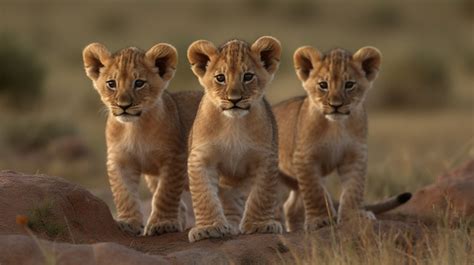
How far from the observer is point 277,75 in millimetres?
29625

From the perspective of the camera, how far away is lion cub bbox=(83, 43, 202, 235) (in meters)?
8.07

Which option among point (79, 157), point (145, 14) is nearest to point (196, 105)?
point (79, 157)

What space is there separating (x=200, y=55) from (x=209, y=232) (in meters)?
1.40

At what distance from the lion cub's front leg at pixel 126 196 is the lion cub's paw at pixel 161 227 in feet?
0.29

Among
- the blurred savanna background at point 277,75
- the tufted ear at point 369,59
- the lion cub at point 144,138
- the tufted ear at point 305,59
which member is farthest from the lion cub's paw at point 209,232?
the blurred savanna background at point 277,75

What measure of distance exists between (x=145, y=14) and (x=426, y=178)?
127 feet

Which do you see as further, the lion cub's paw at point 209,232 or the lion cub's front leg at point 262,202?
the lion cub's front leg at point 262,202

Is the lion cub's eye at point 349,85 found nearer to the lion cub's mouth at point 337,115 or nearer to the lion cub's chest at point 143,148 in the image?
the lion cub's mouth at point 337,115

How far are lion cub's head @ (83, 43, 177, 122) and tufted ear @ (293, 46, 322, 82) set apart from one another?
4.10 ft

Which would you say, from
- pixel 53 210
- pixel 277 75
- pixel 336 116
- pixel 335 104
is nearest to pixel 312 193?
pixel 336 116

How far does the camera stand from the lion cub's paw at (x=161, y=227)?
8281mm

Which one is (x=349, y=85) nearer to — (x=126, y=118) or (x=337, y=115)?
(x=337, y=115)

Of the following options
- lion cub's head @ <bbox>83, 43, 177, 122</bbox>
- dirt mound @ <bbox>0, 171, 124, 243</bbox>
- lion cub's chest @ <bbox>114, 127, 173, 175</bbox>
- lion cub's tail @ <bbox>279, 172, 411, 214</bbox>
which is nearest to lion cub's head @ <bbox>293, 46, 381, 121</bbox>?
lion cub's tail @ <bbox>279, 172, 411, 214</bbox>

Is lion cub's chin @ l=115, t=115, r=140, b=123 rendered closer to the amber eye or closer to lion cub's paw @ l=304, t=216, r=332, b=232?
the amber eye
